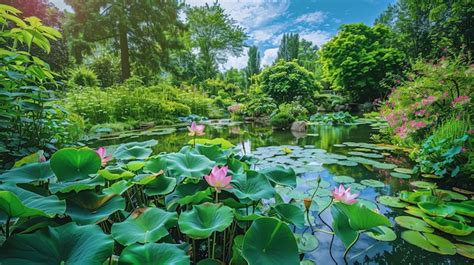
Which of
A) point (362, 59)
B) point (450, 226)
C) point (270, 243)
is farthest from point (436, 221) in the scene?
point (362, 59)

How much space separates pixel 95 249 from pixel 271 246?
0.44 m

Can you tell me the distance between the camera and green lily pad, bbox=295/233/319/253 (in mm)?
1079

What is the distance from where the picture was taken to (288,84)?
912 cm

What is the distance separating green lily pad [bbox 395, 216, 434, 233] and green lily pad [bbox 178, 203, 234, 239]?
1.20 m

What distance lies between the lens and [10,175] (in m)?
0.73

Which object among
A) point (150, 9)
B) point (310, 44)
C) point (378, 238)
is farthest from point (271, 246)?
point (310, 44)

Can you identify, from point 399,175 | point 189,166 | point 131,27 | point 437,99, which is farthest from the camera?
point 131,27

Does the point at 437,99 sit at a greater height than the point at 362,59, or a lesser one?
lesser

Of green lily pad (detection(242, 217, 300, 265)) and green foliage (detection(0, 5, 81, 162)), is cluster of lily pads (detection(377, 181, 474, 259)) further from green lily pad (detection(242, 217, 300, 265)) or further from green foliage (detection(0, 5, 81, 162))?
green foliage (detection(0, 5, 81, 162))

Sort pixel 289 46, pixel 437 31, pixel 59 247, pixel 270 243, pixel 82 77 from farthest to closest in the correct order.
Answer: pixel 289 46
pixel 82 77
pixel 437 31
pixel 270 243
pixel 59 247

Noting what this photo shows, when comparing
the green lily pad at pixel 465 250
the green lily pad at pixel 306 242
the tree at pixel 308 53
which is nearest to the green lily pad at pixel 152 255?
the green lily pad at pixel 306 242

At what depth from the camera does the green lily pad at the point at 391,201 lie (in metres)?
1.52

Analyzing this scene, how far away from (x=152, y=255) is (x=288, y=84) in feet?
30.2

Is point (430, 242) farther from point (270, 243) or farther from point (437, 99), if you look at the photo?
point (437, 99)
